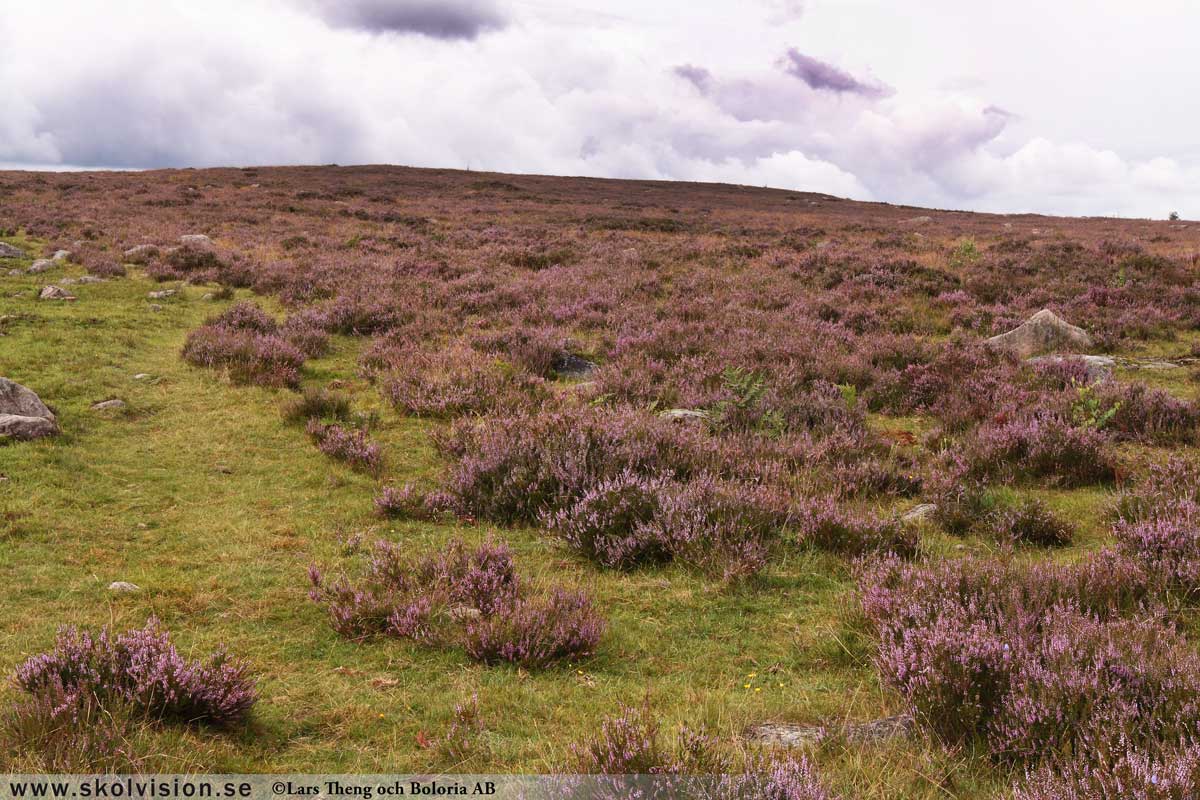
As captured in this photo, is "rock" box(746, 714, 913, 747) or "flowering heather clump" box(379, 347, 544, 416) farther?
"flowering heather clump" box(379, 347, 544, 416)

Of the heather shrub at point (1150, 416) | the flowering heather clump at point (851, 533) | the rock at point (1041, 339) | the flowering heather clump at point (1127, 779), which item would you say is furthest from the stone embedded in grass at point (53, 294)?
the heather shrub at point (1150, 416)

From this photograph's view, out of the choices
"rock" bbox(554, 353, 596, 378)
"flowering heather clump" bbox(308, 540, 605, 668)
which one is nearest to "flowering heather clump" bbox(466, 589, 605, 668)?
"flowering heather clump" bbox(308, 540, 605, 668)

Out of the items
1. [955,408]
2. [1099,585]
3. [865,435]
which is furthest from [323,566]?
[955,408]

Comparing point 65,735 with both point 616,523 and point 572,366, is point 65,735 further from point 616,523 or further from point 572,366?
point 572,366

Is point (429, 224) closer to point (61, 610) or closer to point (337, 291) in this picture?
point (337, 291)

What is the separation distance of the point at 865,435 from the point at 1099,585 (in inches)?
141

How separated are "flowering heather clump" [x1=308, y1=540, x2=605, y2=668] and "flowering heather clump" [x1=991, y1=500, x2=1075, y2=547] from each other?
322 cm

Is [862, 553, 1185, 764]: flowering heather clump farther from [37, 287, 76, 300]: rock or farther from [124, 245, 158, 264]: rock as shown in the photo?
[124, 245, 158, 264]: rock

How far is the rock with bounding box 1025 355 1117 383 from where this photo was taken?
952 centimetres

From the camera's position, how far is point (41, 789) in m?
2.46

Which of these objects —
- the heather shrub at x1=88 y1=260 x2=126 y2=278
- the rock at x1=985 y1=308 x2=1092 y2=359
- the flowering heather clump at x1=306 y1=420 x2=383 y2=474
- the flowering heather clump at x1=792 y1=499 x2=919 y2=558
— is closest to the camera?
the flowering heather clump at x1=792 y1=499 x2=919 y2=558

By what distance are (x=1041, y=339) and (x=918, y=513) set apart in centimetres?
742

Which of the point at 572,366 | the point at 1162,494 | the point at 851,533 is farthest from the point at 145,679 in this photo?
the point at 572,366

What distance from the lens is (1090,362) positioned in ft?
33.4
